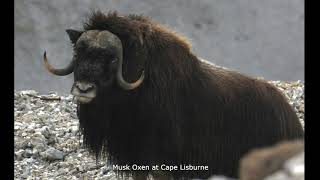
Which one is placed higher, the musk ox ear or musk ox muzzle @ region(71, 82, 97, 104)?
the musk ox ear

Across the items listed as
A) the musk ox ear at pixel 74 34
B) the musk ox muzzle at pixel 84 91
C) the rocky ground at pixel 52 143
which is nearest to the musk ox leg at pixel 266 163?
the musk ox muzzle at pixel 84 91

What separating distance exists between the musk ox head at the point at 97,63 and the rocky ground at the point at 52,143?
0.94 metres

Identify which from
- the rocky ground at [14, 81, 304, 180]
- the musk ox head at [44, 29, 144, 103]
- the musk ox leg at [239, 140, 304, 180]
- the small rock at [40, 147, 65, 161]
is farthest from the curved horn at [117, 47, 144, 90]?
the musk ox leg at [239, 140, 304, 180]

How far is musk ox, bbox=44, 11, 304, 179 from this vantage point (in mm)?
4254

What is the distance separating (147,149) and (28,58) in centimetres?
949

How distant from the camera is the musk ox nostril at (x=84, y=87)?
13.3 ft

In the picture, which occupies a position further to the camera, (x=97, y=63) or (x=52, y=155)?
(x=52, y=155)

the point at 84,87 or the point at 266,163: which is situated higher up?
the point at 84,87

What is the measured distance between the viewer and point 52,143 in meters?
6.01

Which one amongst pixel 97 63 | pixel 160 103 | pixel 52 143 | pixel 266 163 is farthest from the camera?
pixel 52 143

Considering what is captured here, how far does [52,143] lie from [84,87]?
6.76ft

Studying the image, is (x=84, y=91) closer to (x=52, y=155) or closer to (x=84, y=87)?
(x=84, y=87)

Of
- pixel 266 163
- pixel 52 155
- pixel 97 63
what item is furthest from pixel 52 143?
pixel 266 163

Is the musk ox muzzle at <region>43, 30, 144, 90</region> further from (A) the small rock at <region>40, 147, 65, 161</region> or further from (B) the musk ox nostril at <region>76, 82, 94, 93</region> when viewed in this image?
(A) the small rock at <region>40, 147, 65, 161</region>
